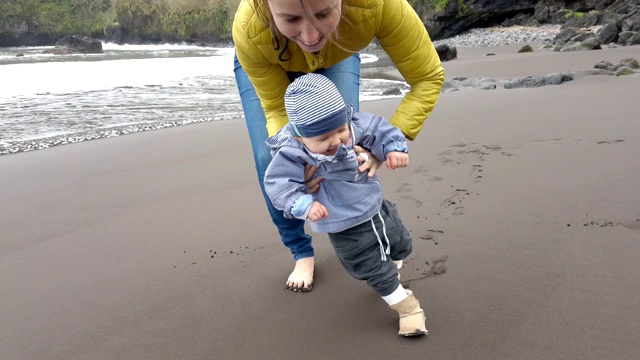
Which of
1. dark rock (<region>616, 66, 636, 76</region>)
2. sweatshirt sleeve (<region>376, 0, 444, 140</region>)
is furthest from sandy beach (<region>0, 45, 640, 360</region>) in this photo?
dark rock (<region>616, 66, 636, 76</region>)

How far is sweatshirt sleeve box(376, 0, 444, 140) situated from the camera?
6.59ft

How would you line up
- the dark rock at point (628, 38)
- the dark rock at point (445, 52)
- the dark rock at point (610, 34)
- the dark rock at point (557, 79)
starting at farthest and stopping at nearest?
the dark rock at point (445, 52) → the dark rock at point (610, 34) → the dark rock at point (628, 38) → the dark rock at point (557, 79)

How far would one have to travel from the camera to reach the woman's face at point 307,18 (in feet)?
5.24

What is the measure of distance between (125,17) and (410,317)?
5887 centimetres

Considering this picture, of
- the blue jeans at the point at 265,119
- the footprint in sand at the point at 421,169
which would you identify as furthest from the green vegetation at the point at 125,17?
the blue jeans at the point at 265,119

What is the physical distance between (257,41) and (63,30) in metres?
65.0

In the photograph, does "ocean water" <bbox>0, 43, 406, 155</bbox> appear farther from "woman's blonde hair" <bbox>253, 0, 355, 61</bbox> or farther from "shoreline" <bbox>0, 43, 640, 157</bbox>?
"woman's blonde hair" <bbox>253, 0, 355, 61</bbox>

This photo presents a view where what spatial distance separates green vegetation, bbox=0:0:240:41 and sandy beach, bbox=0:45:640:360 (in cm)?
4445

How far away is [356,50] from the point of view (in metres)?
2.10

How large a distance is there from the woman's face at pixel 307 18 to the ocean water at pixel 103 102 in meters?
4.51

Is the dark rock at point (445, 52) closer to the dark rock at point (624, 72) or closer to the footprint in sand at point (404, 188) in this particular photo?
the dark rock at point (624, 72)

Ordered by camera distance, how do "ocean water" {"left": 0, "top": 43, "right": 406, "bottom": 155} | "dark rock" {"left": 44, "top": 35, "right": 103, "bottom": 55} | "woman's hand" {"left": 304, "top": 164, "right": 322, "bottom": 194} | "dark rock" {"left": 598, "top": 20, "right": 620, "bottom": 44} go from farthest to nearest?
"dark rock" {"left": 44, "top": 35, "right": 103, "bottom": 55}, "dark rock" {"left": 598, "top": 20, "right": 620, "bottom": 44}, "ocean water" {"left": 0, "top": 43, "right": 406, "bottom": 155}, "woman's hand" {"left": 304, "top": 164, "right": 322, "bottom": 194}

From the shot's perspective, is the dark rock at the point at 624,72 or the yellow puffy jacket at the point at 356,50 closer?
the yellow puffy jacket at the point at 356,50

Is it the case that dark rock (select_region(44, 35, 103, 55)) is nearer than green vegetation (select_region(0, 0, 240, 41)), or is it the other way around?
dark rock (select_region(44, 35, 103, 55))
